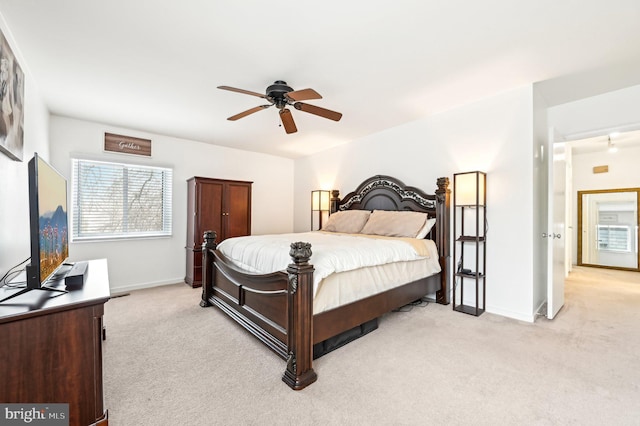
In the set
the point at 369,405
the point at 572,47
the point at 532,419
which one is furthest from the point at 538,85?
the point at 369,405

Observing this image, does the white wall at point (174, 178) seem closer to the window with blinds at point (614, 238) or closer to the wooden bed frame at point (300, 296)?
the wooden bed frame at point (300, 296)

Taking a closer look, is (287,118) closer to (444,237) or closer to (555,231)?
(444,237)

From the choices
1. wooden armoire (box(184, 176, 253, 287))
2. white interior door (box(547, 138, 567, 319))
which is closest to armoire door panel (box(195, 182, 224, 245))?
wooden armoire (box(184, 176, 253, 287))

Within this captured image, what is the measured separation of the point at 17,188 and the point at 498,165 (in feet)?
15.1

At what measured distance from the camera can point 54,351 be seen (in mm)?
1268

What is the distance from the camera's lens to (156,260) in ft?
14.7

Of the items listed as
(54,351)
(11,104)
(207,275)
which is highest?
(11,104)

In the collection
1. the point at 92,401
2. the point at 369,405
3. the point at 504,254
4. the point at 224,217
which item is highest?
the point at 224,217

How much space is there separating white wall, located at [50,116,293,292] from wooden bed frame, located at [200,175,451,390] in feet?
5.17

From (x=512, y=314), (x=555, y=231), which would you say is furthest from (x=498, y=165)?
(x=512, y=314)

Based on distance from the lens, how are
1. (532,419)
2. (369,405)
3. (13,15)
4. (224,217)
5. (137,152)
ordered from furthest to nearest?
(224,217) < (137,152) < (13,15) < (369,405) < (532,419)

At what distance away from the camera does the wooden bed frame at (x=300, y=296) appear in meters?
1.90

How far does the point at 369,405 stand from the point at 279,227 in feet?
15.6

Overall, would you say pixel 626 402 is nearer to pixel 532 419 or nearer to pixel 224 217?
pixel 532 419
